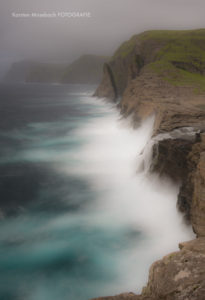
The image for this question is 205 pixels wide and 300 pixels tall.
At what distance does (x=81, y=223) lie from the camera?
11289mm

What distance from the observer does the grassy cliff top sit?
107 ft

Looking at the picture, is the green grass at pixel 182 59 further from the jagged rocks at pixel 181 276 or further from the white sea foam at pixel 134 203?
the jagged rocks at pixel 181 276

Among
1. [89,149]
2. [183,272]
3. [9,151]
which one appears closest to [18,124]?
[9,151]

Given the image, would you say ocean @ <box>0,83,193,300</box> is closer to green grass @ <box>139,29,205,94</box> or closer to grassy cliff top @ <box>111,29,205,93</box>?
green grass @ <box>139,29,205,94</box>

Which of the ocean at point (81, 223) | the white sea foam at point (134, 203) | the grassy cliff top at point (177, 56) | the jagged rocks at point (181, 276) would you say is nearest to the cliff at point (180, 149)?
the jagged rocks at point (181, 276)

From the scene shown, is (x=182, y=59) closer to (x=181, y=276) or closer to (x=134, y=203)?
(x=134, y=203)

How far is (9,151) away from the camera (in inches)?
877

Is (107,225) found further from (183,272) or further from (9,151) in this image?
(9,151)

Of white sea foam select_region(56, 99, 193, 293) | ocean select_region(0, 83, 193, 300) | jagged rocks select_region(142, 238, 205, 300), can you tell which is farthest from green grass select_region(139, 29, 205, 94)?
jagged rocks select_region(142, 238, 205, 300)

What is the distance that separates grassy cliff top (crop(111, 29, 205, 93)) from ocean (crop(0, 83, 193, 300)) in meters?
14.5

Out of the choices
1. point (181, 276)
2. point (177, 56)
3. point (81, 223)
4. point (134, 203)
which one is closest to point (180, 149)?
point (134, 203)

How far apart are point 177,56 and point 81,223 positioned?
39.1m

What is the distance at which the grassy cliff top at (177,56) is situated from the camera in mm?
32562

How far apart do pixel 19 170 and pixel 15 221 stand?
663 centimetres
